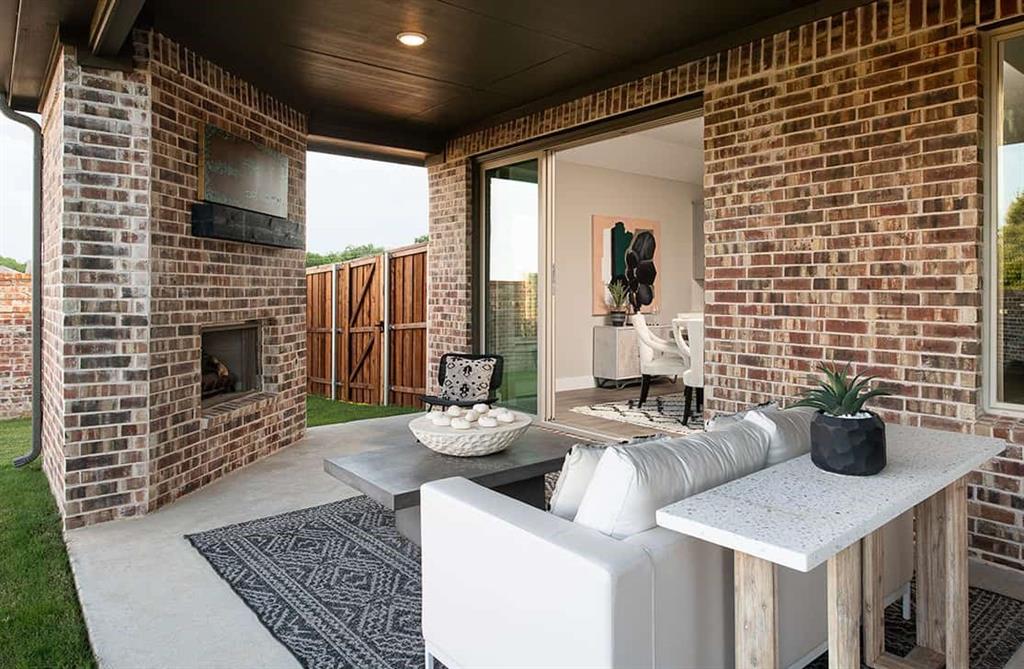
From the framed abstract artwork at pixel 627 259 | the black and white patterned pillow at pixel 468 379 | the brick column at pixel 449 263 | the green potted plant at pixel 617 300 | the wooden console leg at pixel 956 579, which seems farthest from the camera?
the framed abstract artwork at pixel 627 259

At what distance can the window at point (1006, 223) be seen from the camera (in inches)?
120

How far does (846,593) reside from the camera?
1.60 m

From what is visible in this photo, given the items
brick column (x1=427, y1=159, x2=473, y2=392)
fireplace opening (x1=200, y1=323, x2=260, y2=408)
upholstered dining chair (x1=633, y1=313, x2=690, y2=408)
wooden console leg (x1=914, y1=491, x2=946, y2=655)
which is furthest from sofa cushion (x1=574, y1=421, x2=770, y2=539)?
upholstered dining chair (x1=633, y1=313, x2=690, y2=408)

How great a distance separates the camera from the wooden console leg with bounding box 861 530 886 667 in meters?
2.12

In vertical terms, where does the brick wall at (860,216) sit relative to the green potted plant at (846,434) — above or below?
above

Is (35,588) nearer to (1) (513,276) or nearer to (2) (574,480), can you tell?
(2) (574,480)

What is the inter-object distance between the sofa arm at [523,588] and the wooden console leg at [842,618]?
424mm

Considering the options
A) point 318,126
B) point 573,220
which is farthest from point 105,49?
point 573,220

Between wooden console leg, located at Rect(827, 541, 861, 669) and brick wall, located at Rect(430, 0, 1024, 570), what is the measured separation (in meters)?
1.93

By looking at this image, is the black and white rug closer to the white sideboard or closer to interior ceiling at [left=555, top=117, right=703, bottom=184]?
interior ceiling at [left=555, top=117, right=703, bottom=184]

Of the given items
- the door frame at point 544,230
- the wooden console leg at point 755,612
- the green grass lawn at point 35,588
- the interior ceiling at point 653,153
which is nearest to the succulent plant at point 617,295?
the interior ceiling at point 653,153

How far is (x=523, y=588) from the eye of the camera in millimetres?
1728

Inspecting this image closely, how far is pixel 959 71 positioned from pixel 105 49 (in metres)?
4.09

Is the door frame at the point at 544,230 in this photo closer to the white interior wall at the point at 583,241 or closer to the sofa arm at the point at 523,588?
the white interior wall at the point at 583,241
